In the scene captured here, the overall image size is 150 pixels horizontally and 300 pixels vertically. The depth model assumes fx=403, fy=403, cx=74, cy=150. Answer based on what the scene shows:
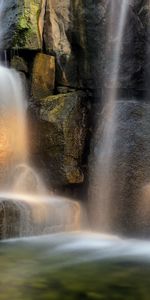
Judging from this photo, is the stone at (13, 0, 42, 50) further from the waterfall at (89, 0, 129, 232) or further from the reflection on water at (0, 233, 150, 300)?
the reflection on water at (0, 233, 150, 300)

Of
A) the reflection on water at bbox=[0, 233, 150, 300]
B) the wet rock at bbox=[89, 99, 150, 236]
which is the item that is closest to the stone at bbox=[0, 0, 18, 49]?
the wet rock at bbox=[89, 99, 150, 236]

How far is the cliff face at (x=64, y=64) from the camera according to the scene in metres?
8.30

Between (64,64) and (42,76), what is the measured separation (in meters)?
0.60

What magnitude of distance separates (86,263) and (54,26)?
6213mm

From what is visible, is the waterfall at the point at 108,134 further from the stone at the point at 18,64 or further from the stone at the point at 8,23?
the stone at the point at 8,23

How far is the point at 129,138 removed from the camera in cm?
768

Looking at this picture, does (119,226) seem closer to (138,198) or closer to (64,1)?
(138,198)

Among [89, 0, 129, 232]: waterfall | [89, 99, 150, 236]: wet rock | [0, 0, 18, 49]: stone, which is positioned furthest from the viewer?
[0, 0, 18, 49]: stone

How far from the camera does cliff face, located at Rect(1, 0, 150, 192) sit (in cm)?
830

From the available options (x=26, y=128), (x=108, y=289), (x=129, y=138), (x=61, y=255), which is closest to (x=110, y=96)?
(x=129, y=138)

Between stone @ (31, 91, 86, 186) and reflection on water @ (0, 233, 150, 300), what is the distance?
173 centimetres

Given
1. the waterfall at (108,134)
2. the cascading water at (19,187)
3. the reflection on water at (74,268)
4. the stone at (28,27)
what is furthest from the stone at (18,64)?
the reflection on water at (74,268)

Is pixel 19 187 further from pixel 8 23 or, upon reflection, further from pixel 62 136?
pixel 8 23

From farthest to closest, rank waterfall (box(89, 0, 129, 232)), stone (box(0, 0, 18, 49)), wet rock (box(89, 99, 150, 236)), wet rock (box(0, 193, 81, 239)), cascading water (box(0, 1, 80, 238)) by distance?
1. stone (box(0, 0, 18, 49))
2. waterfall (box(89, 0, 129, 232))
3. wet rock (box(89, 99, 150, 236))
4. cascading water (box(0, 1, 80, 238))
5. wet rock (box(0, 193, 81, 239))
